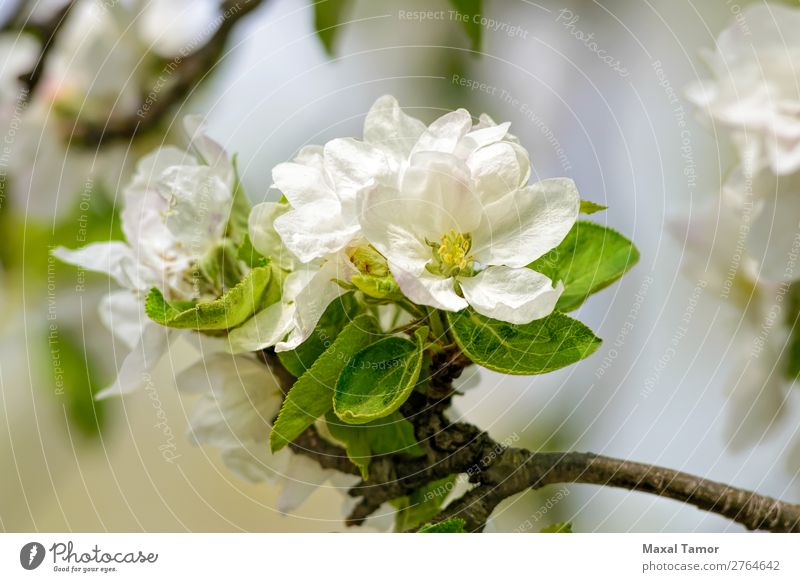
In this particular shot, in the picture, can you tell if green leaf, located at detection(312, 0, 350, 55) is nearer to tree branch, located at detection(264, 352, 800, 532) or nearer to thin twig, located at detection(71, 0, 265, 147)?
thin twig, located at detection(71, 0, 265, 147)

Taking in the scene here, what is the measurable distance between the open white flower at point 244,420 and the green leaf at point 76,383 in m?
0.22

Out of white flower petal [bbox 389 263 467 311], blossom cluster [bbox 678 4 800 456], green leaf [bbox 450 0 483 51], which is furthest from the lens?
green leaf [bbox 450 0 483 51]

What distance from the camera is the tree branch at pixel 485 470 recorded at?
38cm

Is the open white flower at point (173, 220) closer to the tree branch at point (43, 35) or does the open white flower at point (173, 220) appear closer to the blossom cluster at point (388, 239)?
the blossom cluster at point (388, 239)

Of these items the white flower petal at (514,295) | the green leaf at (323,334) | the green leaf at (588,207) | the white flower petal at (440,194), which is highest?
the white flower petal at (440,194)

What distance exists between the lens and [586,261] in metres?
0.38

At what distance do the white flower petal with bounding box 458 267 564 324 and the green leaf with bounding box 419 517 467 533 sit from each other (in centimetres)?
11

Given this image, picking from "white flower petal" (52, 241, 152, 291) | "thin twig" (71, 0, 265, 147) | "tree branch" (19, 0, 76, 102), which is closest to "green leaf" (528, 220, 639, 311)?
"white flower petal" (52, 241, 152, 291)

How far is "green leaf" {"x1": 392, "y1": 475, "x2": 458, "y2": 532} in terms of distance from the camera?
0.42 metres

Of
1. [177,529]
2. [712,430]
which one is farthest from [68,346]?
[712,430]

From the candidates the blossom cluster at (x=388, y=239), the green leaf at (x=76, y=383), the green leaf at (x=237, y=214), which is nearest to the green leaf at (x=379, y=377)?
the blossom cluster at (x=388, y=239)

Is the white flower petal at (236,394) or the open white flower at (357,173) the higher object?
the open white flower at (357,173)
